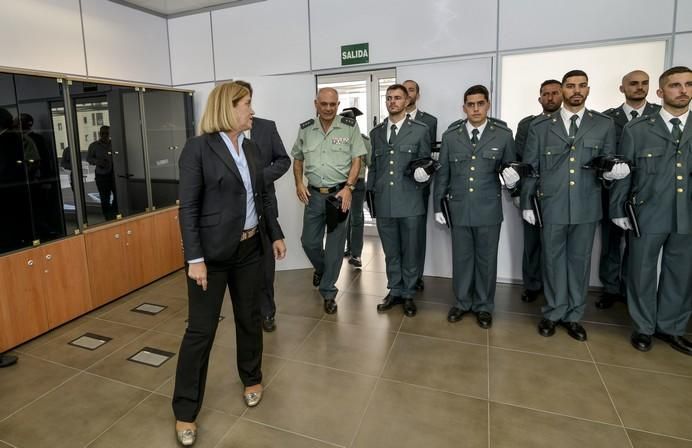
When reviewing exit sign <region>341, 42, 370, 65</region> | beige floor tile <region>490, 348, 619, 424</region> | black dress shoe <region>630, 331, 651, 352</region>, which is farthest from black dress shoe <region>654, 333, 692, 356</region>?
exit sign <region>341, 42, 370, 65</region>

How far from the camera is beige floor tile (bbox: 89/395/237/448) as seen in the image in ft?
6.79

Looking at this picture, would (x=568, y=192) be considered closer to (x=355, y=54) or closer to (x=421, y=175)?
(x=421, y=175)

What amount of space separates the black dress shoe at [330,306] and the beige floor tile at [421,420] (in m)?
1.13

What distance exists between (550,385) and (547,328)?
2.30 feet

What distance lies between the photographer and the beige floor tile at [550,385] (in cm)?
225

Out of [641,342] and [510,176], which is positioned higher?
[510,176]

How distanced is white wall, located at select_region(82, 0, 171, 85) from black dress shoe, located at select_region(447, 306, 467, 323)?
4199 mm

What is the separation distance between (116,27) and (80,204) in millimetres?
2172

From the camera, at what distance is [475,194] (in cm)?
316

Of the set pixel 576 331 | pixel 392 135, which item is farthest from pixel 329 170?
pixel 576 331

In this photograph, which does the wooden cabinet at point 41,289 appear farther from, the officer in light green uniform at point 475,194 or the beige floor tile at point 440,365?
the officer in light green uniform at point 475,194

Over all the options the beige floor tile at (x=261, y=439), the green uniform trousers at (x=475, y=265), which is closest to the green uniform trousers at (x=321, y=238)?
the green uniform trousers at (x=475, y=265)

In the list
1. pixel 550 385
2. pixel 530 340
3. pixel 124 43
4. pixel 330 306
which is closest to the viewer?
pixel 550 385

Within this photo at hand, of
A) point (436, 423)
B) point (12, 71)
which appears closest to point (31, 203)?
point (12, 71)
